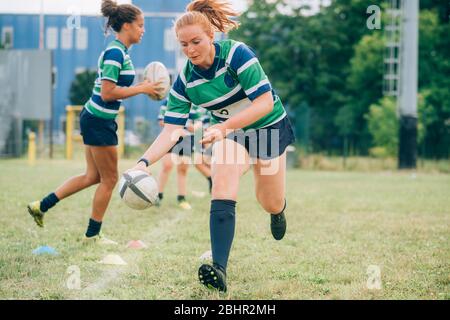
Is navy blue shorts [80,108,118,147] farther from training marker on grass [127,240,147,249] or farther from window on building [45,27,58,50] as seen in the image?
window on building [45,27,58,50]

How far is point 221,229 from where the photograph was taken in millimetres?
3953

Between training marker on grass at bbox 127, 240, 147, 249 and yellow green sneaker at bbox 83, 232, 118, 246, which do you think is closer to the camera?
training marker on grass at bbox 127, 240, 147, 249

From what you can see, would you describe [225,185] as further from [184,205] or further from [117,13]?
[184,205]

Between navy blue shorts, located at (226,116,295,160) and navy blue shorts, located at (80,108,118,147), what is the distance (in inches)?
61.8

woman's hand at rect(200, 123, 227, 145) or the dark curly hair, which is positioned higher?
the dark curly hair

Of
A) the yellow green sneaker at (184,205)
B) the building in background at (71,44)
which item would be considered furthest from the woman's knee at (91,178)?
the building in background at (71,44)

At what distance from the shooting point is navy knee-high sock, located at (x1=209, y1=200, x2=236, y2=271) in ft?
12.8

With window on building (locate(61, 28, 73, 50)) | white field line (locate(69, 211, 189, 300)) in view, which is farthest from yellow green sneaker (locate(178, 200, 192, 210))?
window on building (locate(61, 28, 73, 50))

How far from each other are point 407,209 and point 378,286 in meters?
5.01

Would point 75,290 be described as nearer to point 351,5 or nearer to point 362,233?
point 362,233

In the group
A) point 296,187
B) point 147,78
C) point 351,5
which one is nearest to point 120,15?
point 147,78

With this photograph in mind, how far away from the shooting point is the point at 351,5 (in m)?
35.9

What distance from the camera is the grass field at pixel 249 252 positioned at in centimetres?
391

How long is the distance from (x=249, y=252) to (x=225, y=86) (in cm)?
172
